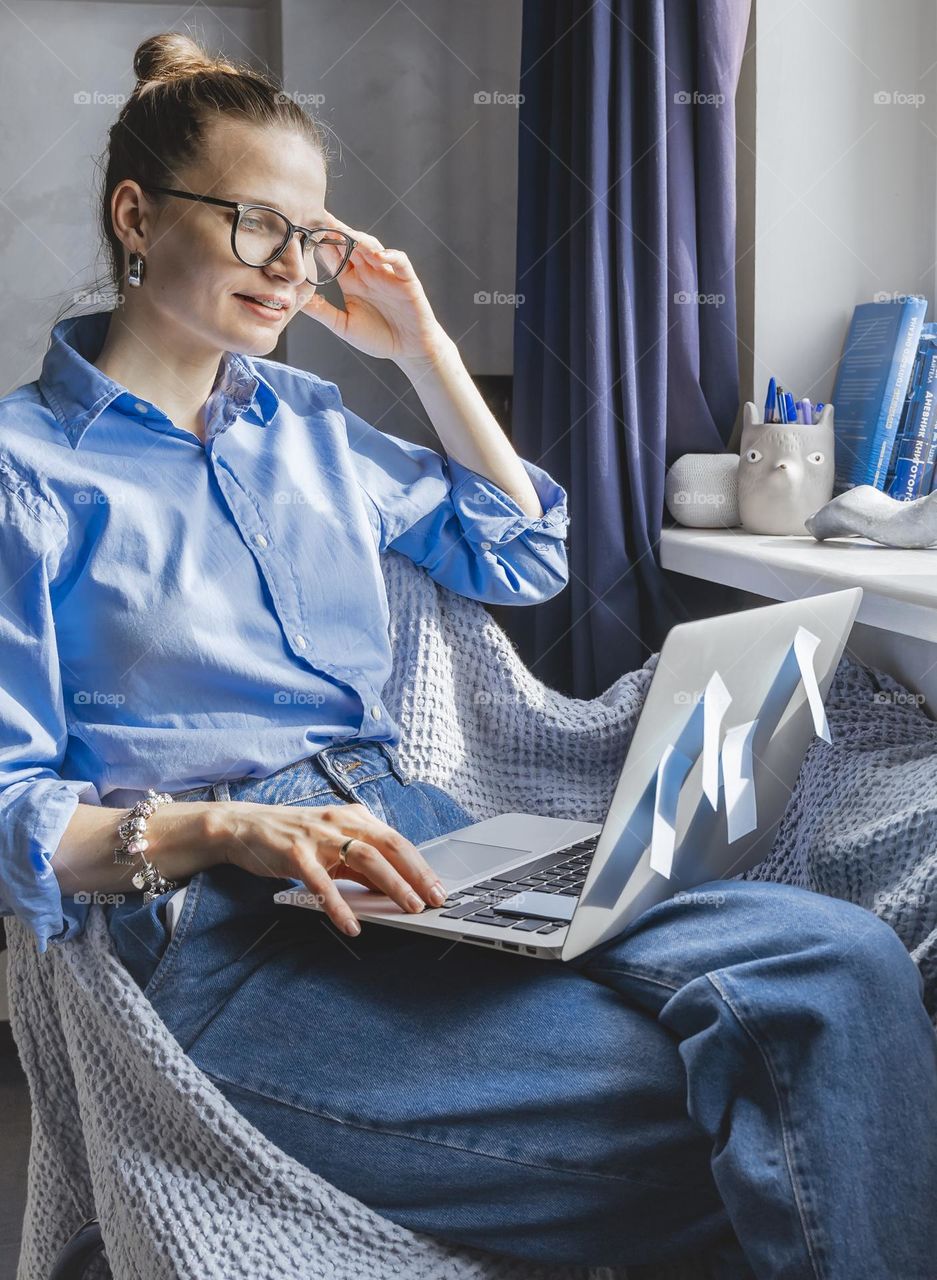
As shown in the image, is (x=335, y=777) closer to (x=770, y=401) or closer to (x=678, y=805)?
(x=678, y=805)

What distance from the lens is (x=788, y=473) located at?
1.53 meters

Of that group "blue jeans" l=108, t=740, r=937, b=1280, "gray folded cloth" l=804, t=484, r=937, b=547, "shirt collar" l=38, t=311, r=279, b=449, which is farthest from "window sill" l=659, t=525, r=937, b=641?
"shirt collar" l=38, t=311, r=279, b=449

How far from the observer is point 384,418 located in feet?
7.33

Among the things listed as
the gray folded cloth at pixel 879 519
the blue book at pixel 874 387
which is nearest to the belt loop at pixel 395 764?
the gray folded cloth at pixel 879 519

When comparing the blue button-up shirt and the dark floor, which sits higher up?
the blue button-up shirt

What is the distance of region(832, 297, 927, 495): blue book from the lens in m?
1.52

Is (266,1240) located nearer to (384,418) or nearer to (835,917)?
(835,917)

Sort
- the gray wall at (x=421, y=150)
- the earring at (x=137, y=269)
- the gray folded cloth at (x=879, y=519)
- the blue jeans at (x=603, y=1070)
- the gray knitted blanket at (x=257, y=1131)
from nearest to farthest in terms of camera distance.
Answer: the blue jeans at (x=603, y=1070) < the gray knitted blanket at (x=257, y=1131) < the earring at (x=137, y=269) < the gray folded cloth at (x=879, y=519) < the gray wall at (x=421, y=150)

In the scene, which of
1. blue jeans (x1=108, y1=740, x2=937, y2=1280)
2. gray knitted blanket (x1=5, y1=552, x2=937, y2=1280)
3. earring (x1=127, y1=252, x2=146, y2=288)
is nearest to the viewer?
blue jeans (x1=108, y1=740, x2=937, y2=1280)

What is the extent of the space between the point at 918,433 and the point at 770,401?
0.19 m

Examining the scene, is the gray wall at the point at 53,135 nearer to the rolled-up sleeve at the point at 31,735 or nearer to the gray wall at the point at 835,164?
the gray wall at the point at 835,164

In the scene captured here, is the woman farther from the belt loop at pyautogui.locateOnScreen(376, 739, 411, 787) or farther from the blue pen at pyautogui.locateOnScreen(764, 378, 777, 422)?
Answer: the blue pen at pyautogui.locateOnScreen(764, 378, 777, 422)

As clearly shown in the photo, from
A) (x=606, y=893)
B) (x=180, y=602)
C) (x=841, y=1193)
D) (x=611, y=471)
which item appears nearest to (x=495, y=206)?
(x=611, y=471)

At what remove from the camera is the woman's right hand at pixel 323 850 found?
88 centimetres
